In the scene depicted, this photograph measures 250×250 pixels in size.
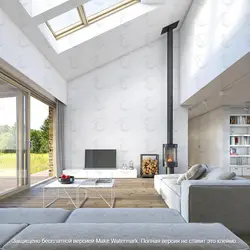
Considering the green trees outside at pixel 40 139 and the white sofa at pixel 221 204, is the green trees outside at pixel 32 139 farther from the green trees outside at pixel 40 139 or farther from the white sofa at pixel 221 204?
the white sofa at pixel 221 204

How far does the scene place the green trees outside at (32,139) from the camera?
14.4 feet

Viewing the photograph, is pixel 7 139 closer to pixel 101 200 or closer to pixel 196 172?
pixel 101 200

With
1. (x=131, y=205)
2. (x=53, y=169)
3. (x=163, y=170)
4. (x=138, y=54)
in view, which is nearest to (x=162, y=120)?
(x=163, y=170)

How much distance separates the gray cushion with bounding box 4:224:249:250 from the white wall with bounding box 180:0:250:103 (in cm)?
281

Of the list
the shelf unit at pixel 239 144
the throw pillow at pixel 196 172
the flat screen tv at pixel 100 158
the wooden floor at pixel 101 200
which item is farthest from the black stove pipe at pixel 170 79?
the throw pillow at pixel 196 172

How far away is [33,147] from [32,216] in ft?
13.4

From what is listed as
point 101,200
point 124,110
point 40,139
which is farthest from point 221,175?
point 124,110

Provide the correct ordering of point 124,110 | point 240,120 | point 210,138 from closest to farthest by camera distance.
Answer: point 124,110 < point 240,120 < point 210,138

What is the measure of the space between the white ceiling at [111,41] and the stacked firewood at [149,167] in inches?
122

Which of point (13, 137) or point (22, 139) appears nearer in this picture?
point (13, 137)

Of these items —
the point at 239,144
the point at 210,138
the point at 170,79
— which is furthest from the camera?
the point at 210,138

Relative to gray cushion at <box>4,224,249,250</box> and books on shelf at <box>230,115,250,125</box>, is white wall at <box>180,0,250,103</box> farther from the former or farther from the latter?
gray cushion at <box>4,224,249,250</box>

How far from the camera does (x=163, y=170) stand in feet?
24.1

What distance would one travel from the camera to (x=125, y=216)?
1.91 meters
